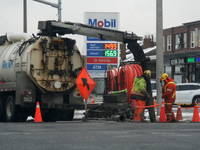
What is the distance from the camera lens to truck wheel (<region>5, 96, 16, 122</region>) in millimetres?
15325

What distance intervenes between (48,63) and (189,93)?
16421 mm

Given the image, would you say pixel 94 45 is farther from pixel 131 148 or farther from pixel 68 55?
pixel 131 148

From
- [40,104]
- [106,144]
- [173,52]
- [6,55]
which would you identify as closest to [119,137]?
[106,144]

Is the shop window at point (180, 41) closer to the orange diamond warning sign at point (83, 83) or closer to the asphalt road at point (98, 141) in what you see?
the orange diamond warning sign at point (83, 83)

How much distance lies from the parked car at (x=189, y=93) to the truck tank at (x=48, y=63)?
49.4 ft

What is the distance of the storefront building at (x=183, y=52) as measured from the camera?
4519 cm

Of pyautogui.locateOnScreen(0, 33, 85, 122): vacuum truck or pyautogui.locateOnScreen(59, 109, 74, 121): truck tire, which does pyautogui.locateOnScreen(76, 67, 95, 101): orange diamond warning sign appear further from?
pyautogui.locateOnScreen(59, 109, 74, 121): truck tire

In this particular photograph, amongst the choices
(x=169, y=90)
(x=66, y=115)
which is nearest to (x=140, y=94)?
(x=169, y=90)

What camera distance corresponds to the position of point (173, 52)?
49.4 meters

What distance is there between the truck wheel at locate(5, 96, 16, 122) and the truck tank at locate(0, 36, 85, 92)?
0.81 metres

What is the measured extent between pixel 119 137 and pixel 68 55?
7458 mm

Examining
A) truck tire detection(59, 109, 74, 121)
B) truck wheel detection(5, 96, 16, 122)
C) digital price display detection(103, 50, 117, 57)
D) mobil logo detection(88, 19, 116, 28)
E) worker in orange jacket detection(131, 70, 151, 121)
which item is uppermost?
mobil logo detection(88, 19, 116, 28)

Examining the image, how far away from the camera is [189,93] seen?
29531mm

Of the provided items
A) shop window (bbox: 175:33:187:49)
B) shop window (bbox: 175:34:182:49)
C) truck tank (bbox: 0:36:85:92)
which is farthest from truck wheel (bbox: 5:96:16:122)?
shop window (bbox: 175:34:182:49)
